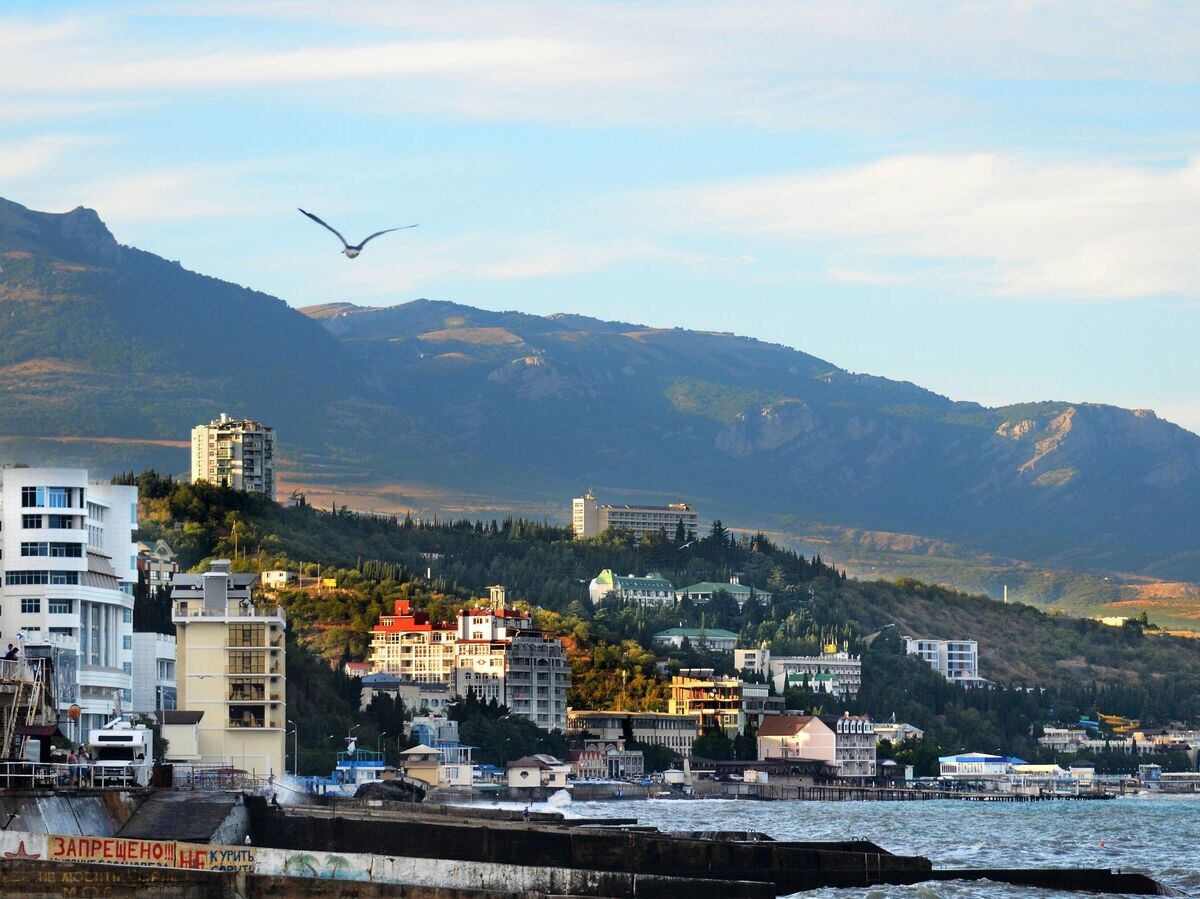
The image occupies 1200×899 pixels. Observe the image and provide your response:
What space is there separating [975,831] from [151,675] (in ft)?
146

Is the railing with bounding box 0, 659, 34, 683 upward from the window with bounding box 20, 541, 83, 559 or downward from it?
downward

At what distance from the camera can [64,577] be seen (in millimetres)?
103062

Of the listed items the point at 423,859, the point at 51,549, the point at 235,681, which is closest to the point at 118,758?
the point at 423,859

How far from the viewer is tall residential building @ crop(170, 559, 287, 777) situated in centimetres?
10075

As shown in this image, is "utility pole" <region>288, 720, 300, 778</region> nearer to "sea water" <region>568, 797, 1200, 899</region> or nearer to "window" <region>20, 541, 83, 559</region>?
"sea water" <region>568, 797, 1200, 899</region>

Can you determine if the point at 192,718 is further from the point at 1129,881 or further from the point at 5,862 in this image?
the point at 5,862

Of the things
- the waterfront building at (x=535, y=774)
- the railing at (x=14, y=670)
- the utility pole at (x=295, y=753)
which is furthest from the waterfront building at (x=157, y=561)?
the railing at (x=14, y=670)

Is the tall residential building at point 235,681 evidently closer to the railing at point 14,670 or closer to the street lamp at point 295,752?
the street lamp at point 295,752

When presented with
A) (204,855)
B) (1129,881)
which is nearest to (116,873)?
(204,855)

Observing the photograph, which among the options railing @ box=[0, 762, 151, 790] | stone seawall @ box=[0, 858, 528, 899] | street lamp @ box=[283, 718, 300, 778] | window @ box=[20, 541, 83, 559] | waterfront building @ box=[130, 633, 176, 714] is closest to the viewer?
stone seawall @ box=[0, 858, 528, 899]

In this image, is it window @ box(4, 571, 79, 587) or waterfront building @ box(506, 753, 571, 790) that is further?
waterfront building @ box(506, 753, 571, 790)

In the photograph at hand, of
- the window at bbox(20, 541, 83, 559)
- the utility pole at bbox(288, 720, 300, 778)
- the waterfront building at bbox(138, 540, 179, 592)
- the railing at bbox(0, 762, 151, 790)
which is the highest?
the waterfront building at bbox(138, 540, 179, 592)

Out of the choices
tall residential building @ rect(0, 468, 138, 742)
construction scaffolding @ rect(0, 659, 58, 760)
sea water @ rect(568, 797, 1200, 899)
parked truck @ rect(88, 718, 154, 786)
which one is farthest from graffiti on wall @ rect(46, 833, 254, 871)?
tall residential building @ rect(0, 468, 138, 742)

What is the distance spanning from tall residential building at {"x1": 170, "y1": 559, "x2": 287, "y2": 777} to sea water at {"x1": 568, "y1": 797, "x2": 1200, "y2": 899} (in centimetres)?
1912
